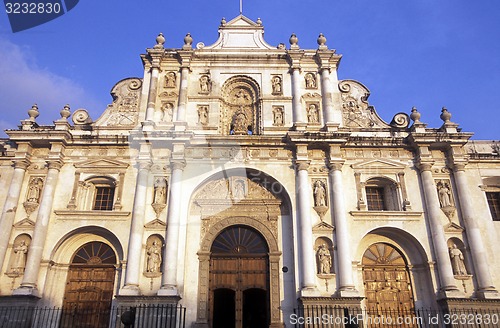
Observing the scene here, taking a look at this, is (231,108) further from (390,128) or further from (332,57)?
(390,128)

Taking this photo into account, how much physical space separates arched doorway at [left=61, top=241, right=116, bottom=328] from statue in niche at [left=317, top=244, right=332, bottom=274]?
7.67 m

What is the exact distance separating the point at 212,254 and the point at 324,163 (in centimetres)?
574

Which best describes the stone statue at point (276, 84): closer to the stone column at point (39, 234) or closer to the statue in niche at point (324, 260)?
the statue in niche at point (324, 260)

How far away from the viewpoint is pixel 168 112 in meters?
18.5

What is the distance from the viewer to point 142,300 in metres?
14.5

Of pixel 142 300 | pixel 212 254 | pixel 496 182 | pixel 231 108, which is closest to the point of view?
pixel 142 300

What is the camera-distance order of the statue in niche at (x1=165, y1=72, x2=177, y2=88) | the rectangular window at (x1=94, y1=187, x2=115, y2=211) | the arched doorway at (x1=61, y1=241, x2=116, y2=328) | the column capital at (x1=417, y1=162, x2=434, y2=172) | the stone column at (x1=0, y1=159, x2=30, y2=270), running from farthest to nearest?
the statue in niche at (x1=165, y1=72, x2=177, y2=88)
the rectangular window at (x1=94, y1=187, x2=115, y2=211)
the column capital at (x1=417, y1=162, x2=434, y2=172)
the stone column at (x1=0, y1=159, x2=30, y2=270)
the arched doorway at (x1=61, y1=241, x2=116, y2=328)

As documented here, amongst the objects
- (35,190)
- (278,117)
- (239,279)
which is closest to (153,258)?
(239,279)

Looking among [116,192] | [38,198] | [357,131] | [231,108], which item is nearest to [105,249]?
[116,192]

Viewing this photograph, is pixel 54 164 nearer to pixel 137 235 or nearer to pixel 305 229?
pixel 137 235

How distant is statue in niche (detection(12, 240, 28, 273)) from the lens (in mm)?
15273

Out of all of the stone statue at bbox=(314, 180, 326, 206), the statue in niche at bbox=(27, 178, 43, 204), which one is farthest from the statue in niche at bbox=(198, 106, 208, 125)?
the statue in niche at bbox=(27, 178, 43, 204)

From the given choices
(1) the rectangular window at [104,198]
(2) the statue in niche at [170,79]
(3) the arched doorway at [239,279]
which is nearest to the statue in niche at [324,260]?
(3) the arched doorway at [239,279]

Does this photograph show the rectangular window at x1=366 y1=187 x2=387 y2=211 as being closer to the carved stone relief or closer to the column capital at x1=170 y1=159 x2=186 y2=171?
the column capital at x1=170 y1=159 x2=186 y2=171
